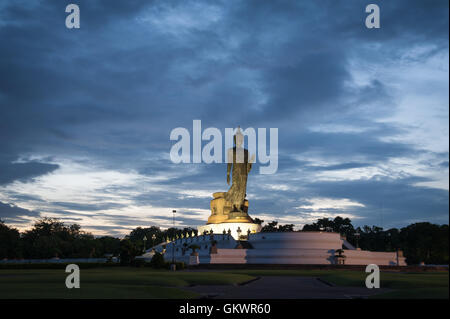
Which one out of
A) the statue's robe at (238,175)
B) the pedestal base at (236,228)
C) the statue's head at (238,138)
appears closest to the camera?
the pedestal base at (236,228)

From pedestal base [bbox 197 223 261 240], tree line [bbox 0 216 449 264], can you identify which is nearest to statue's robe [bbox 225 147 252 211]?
pedestal base [bbox 197 223 261 240]

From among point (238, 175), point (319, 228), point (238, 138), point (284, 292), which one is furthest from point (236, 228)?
point (284, 292)

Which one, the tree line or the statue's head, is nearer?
Result: the tree line

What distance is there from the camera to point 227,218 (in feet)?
295

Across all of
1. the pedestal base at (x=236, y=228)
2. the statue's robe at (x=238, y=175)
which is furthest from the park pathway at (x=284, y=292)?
the statue's robe at (x=238, y=175)

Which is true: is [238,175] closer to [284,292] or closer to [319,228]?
[319,228]

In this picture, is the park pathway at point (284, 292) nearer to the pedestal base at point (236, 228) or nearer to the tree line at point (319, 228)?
the tree line at point (319, 228)

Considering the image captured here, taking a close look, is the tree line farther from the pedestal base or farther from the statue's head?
the statue's head

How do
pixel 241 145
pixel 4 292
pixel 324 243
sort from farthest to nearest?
pixel 241 145
pixel 324 243
pixel 4 292

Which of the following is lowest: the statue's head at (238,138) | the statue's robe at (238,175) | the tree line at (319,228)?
the tree line at (319,228)
